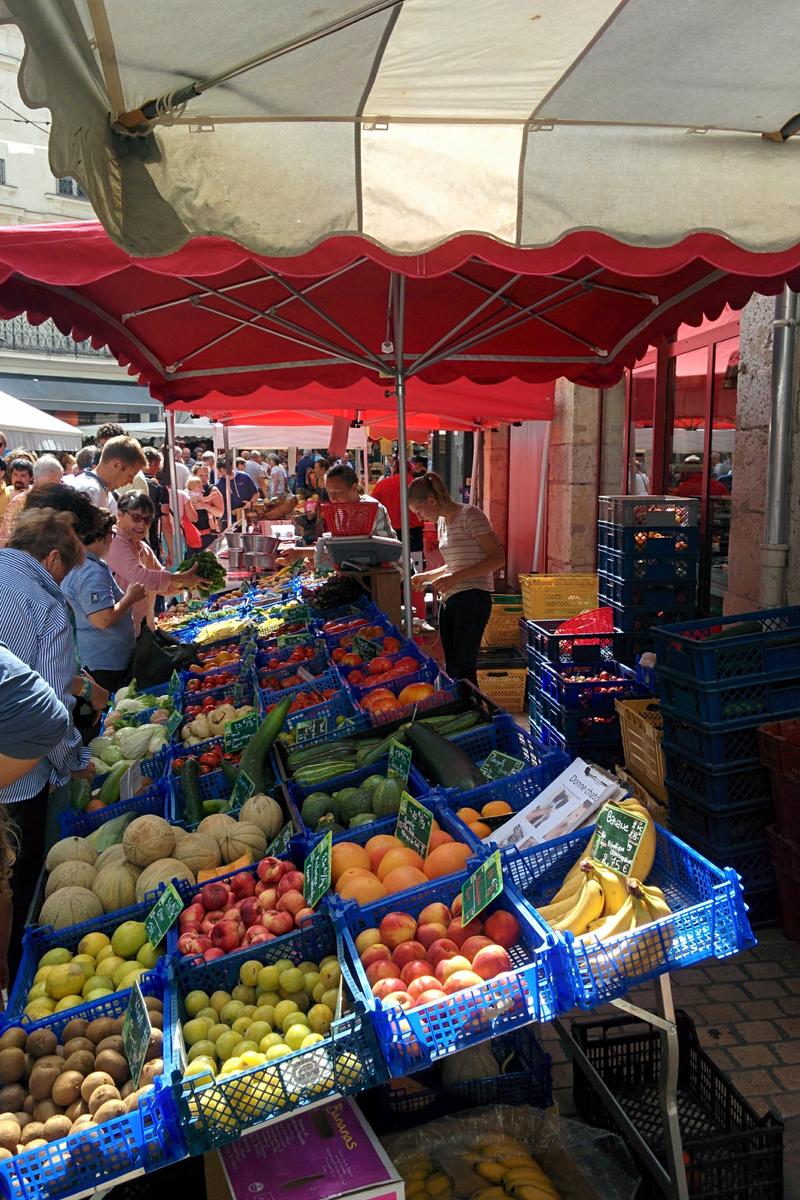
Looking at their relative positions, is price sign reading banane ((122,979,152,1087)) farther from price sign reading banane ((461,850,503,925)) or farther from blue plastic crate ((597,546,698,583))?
blue plastic crate ((597,546,698,583))

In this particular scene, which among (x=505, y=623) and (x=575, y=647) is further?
(x=505, y=623)

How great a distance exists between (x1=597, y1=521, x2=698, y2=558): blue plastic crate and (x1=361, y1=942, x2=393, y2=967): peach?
13.6 ft

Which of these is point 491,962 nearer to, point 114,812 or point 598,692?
point 114,812

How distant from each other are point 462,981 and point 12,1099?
107 centimetres

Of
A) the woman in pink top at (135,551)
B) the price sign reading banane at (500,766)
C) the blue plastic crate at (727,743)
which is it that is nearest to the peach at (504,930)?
the price sign reading banane at (500,766)

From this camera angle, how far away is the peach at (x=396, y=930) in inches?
94.7

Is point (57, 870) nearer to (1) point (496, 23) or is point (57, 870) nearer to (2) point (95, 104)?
(2) point (95, 104)

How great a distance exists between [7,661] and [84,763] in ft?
5.79

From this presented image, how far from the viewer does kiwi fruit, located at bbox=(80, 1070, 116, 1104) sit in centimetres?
205

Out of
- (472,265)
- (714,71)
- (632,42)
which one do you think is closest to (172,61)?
(632,42)

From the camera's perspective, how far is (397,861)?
9.11 feet

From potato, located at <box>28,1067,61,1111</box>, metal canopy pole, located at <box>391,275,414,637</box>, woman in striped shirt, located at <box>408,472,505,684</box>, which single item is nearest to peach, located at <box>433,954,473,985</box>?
potato, located at <box>28,1067,61,1111</box>

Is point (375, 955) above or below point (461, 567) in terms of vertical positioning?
below

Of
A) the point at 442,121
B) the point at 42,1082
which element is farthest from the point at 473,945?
the point at 442,121
